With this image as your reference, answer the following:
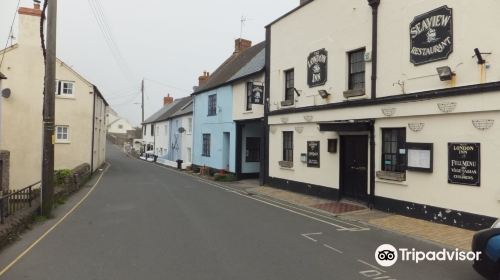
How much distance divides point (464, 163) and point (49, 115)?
10812 mm

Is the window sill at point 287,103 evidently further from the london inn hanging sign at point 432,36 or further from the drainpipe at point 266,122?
the london inn hanging sign at point 432,36

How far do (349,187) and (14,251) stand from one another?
1029 cm

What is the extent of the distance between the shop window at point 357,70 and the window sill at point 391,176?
2.96m

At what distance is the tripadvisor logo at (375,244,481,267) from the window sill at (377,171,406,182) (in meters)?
3.67

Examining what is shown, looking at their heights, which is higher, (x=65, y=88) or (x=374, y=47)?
(x=65, y=88)

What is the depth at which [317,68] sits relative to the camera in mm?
16031

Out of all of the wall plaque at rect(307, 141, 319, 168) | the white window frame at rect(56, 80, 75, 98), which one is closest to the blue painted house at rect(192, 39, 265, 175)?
the wall plaque at rect(307, 141, 319, 168)

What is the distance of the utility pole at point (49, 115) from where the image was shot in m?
11.6

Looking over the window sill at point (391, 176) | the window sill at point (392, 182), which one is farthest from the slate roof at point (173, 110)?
the window sill at point (391, 176)

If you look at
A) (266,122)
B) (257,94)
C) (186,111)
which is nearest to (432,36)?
(266,122)

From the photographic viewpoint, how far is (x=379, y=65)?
12789 millimetres

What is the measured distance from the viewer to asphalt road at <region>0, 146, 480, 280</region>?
650 cm

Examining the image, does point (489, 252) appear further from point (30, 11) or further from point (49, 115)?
point (30, 11)

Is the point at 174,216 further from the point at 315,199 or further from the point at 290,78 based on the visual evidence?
the point at 290,78
